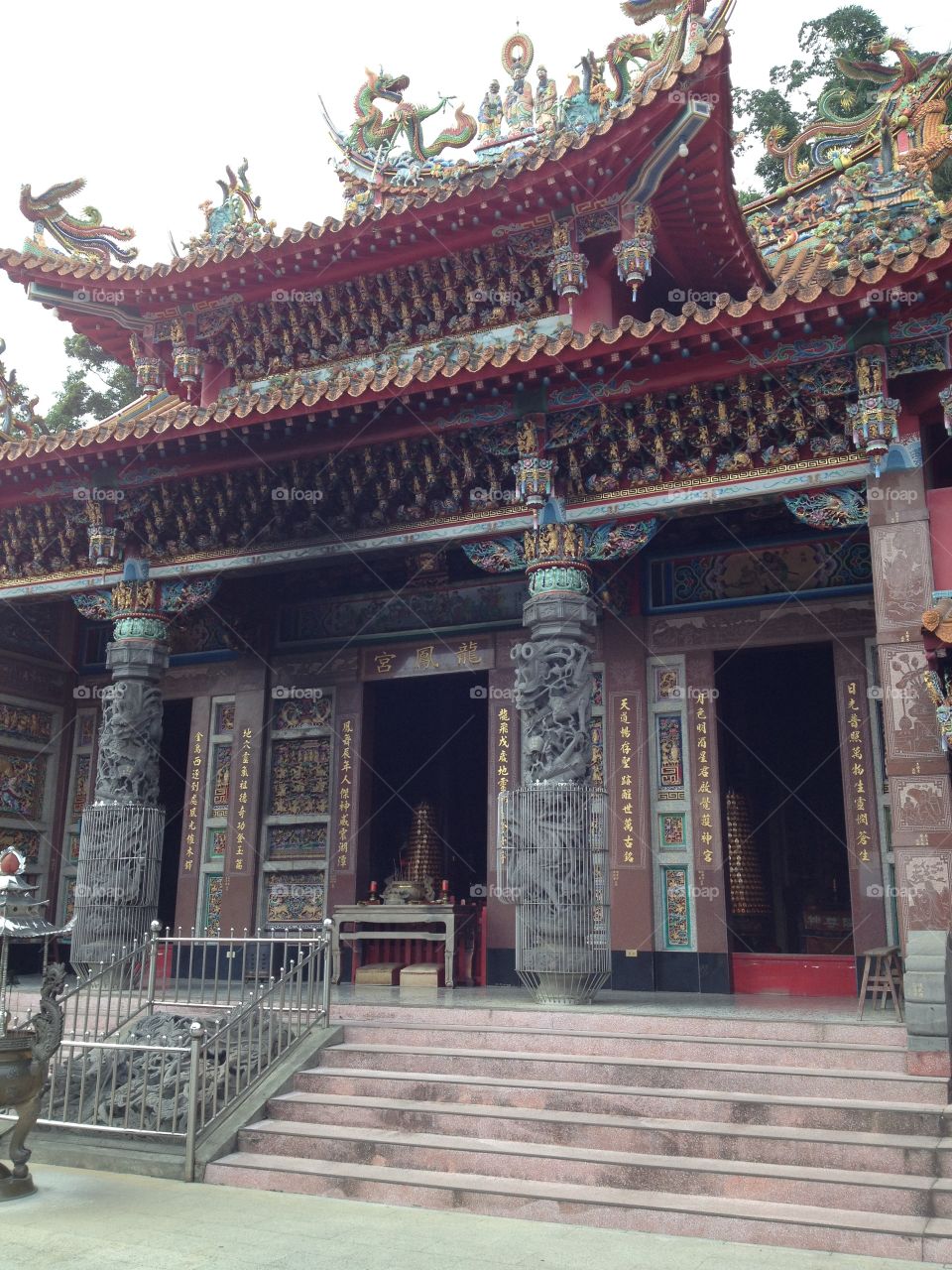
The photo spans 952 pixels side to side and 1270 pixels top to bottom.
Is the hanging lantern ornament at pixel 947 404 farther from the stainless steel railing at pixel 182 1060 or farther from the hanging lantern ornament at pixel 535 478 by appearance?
the stainless steel railing at pixel 182 1060

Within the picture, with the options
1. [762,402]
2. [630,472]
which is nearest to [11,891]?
[630,472]

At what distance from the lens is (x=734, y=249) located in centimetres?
1136

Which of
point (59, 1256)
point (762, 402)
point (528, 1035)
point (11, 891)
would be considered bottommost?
point (59, 1256)

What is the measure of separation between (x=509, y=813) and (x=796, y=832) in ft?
22.7

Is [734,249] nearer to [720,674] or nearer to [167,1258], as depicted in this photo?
[720,674]

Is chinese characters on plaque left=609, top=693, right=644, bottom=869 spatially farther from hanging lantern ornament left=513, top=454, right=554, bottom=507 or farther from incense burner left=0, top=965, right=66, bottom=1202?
incense burner left=0, top=965, right=66, bottom=1202

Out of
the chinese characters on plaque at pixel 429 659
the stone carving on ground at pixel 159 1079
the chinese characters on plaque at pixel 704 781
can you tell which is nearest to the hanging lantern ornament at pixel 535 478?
the chinese characters on plaque at pixel 704 781

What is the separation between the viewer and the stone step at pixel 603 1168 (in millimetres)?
5074

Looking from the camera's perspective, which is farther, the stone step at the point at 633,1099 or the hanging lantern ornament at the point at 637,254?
the hanging lantern ornament at the point at 637,254

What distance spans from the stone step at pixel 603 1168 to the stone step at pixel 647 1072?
613 mm

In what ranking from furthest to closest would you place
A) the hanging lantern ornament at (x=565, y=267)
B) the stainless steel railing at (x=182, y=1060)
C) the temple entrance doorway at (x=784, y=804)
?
the temple entrance doorway at (x=784, y=804), the hanging lantern ornament at (x=565, y=267), the stainless steel railing at (x=182, y=1060)

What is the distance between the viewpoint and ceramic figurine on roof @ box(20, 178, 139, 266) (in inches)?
497

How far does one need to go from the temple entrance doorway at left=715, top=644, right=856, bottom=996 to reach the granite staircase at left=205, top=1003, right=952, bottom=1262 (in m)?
5.64

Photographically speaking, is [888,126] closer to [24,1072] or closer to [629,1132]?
[629,1132]
